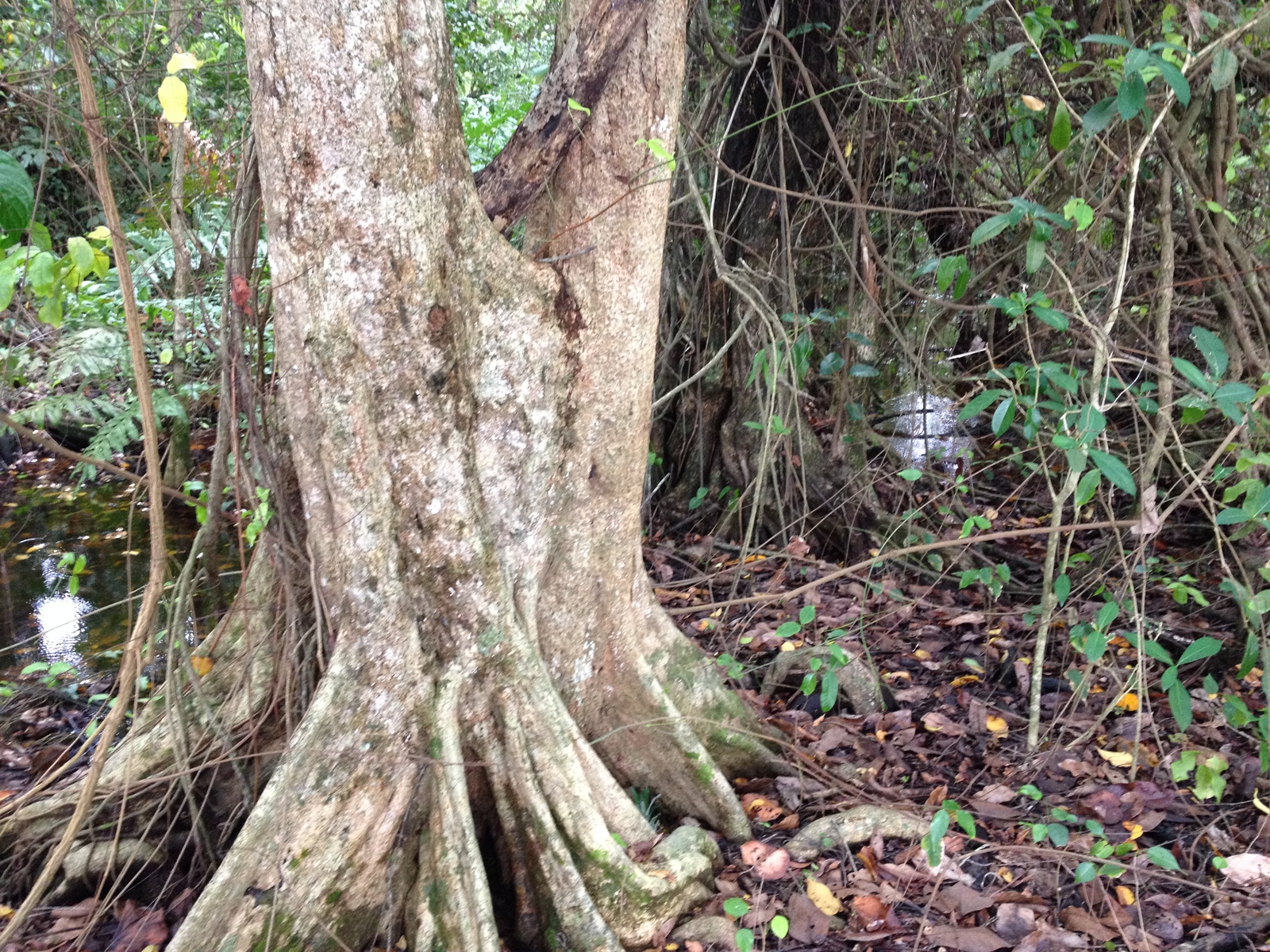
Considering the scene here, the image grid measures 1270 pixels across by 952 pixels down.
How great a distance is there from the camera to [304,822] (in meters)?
2.47

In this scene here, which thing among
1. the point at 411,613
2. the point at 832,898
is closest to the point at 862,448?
the point at 832,898

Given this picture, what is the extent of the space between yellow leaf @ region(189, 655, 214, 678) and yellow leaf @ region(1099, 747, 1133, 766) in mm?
2946

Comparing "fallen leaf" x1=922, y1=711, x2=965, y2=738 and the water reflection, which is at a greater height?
the water reflection

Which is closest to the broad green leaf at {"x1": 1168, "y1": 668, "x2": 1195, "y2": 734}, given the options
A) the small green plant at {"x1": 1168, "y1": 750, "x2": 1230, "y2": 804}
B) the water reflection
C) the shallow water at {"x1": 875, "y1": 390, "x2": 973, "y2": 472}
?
the small green plant at {"x1": 1168, "y1": 750, "x2": 1230, "y2": 804}

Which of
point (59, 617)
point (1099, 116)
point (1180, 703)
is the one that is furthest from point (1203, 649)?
point (59, 617)

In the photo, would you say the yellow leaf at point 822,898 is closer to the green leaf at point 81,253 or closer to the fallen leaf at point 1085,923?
the fallen leaf at point 1085,923

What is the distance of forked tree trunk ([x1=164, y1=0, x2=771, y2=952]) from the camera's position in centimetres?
234

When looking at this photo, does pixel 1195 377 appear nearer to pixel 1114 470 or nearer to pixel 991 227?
pixel 1114 470

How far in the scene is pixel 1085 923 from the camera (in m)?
2.50

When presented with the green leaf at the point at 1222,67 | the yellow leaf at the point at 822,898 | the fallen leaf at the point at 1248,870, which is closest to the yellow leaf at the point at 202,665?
the yellow leaf at the point at 822,898

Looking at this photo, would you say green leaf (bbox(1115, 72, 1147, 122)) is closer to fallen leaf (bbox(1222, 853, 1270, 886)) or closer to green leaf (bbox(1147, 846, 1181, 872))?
green leaf (bbox(1147, 846, 1181, 872))

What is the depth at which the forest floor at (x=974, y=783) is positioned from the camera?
8.45 ft

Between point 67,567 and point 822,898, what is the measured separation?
528 cm

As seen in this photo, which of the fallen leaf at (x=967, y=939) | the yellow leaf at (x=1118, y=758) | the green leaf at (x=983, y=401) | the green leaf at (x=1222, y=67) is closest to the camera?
the fallen leaf at (x=967, y=939)
